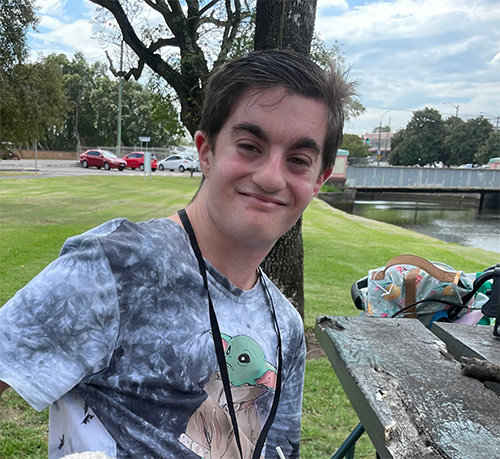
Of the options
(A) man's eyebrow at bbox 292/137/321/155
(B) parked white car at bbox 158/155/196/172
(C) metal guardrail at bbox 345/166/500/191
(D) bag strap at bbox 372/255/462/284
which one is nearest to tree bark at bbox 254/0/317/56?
(D) bag strap at bbox 372/255/462/284

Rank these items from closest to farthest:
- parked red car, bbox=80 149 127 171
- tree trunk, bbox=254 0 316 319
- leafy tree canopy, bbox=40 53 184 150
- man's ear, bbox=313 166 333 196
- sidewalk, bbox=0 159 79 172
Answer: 1. man's ear, bbox=313 166 333 196
2. tree trunk, bbox=254 0 316 319
3. sidewalk, bbox=0 159 79 172
4. parked red car, bbox=80 149 127 171
5. leafy tree canopy, bbox=40 53 184 150

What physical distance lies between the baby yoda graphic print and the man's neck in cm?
19

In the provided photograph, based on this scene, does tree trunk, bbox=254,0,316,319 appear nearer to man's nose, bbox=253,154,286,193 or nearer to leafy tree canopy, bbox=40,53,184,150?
man's nose, bbox=253,154,286,193

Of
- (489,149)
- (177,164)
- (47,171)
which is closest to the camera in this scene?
(47,171)

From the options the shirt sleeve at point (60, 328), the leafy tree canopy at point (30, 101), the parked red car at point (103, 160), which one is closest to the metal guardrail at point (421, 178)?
the parked red car at point (103, 160)

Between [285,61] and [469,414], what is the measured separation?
3.53 ft

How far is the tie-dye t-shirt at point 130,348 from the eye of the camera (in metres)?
1.12

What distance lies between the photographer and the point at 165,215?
1345 centimetres

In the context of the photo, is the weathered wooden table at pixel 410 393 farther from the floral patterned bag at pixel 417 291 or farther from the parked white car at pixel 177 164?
the parked white car at pixel 177 164

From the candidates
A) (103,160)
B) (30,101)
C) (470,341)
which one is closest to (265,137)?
(470,341)

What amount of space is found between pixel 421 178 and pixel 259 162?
39.5 metres

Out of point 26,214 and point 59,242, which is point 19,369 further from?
point 26,214

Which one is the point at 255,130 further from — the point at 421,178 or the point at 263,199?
the point at 421,178

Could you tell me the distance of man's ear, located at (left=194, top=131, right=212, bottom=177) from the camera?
4.99 feet
